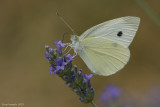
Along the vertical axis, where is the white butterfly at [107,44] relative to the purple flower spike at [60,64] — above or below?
below

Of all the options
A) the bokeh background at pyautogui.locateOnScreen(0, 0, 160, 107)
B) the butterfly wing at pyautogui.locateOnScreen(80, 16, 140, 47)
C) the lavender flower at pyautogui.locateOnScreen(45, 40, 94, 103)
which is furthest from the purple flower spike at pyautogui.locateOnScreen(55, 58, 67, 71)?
the bokeh background at pyautogui.locateOnScreen(0, 0, 160, 107)

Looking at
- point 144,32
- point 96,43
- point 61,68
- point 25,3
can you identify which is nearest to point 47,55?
point 61,68

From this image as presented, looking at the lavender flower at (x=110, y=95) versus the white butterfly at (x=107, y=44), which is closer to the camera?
the white butterfly at (x=107, y=44)

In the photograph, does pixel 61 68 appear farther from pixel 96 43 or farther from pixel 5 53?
pixel 5 53

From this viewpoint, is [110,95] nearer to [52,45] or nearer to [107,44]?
[107,44]

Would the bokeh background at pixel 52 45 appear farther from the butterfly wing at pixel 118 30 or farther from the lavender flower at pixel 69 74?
the lavender flower at pixel 69 74

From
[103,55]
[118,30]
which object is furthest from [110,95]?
[118,30]

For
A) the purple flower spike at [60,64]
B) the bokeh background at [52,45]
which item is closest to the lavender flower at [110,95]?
the purple flower spike at [60,64]
